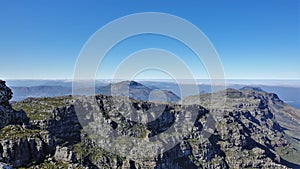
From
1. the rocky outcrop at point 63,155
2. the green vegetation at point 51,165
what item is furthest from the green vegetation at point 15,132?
the green vegetation at point 51,165

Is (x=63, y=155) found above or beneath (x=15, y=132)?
beneath

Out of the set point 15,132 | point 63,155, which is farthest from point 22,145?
point 63,155

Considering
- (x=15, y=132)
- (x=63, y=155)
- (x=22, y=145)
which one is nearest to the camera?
(x=63, y=155)

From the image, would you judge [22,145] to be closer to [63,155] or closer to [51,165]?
[63,155]

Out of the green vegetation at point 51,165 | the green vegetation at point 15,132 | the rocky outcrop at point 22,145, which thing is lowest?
the green vegetation at point 51,165

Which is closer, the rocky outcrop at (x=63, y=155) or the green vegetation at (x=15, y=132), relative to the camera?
the rocky outcrop at (x=63, y=155)

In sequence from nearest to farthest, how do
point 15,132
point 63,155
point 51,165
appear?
point 51,165 → point 63,155 → point 15,132

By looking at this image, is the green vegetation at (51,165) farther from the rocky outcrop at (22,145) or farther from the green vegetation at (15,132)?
the green vegetation at (15,132)

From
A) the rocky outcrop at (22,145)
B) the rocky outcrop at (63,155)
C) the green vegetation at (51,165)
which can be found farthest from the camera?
the rocky outcrop at (63,155)

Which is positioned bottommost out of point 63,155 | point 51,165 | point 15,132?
point 51,165

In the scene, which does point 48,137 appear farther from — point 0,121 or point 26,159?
point 0,121

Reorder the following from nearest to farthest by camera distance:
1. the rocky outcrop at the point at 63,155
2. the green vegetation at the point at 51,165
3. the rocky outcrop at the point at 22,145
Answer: the green vegetation at the point at 51,165, the rocky outcrop at the point at 22,145, the rocky outcrop at the point at 63,155
